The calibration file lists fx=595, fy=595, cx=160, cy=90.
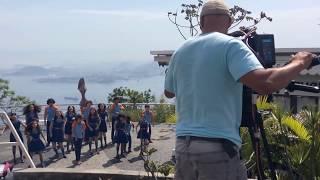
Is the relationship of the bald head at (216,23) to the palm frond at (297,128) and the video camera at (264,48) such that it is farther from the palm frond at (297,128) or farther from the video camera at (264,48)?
the palm frond at (297,128)

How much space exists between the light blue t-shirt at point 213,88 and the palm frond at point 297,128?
104 inches

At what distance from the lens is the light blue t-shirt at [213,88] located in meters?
2.90

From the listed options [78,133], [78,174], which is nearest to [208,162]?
[78,174]

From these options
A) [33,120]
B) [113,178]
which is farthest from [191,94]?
[33,120]

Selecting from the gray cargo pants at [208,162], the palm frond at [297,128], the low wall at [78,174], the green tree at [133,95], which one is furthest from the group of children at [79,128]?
the gray cargo pants at [208,162]

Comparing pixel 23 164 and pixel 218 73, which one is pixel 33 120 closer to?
pixel 23 164

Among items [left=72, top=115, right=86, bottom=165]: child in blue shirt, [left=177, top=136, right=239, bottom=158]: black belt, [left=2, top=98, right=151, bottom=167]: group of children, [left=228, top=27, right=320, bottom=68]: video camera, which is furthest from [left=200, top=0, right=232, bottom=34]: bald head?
[left=72, top=115, right=86, bottom=165]: child in blue shirt

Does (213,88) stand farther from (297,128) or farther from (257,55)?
(297,128)

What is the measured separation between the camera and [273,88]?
Result: 276 centimetres

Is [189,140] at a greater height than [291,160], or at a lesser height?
greater

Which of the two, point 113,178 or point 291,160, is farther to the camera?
point 113,178

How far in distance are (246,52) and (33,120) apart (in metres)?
12.1

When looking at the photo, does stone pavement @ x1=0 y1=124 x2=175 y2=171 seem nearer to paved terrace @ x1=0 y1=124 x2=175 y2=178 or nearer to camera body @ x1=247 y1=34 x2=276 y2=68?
paved terrace @ x1=0 y1=124 x2=175 y2=178

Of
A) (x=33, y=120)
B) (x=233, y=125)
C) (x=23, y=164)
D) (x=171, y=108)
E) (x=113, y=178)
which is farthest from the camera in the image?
(x=171, y=108)
